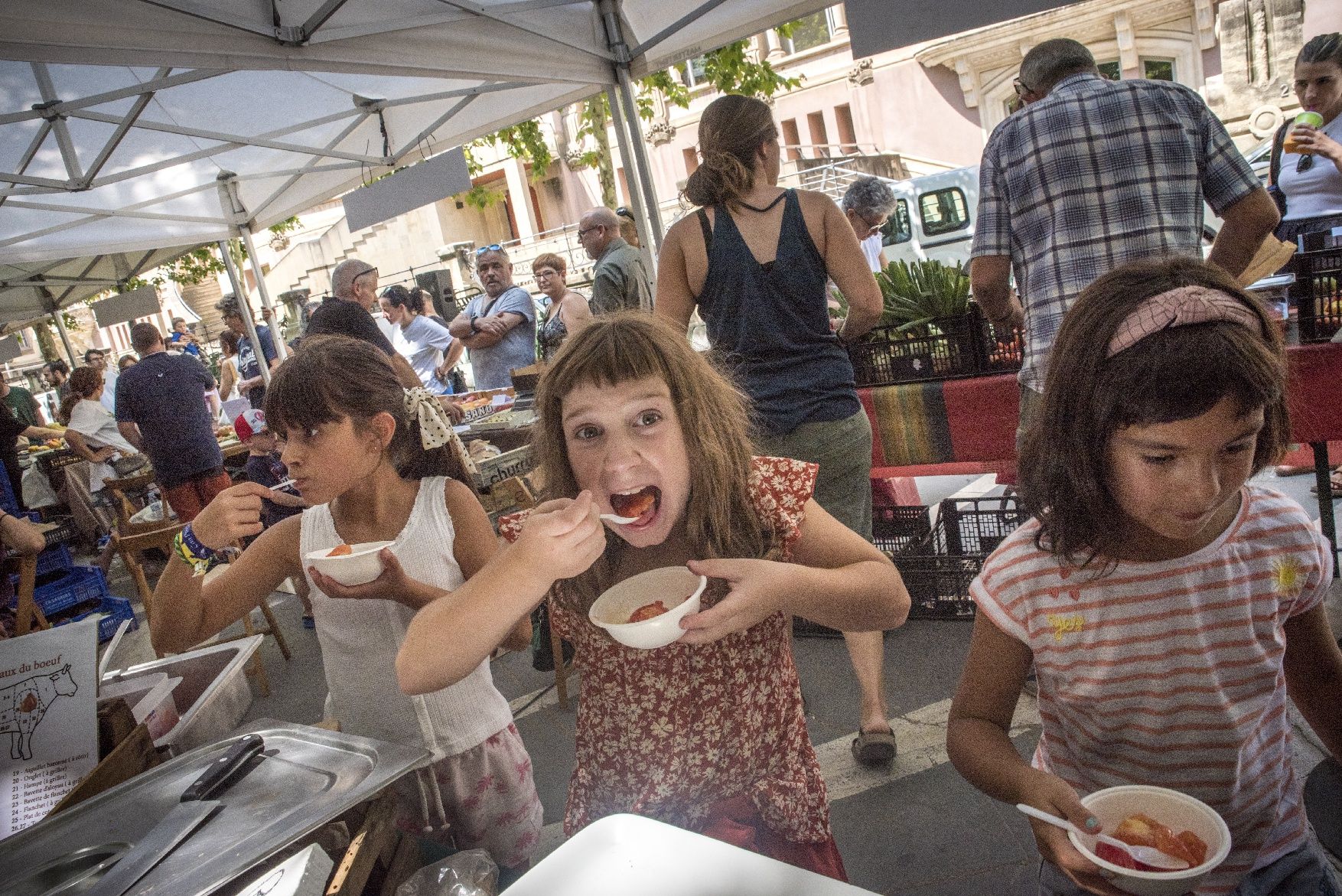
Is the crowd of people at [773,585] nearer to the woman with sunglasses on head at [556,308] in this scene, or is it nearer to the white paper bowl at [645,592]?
the white paper bowl at [645,592]

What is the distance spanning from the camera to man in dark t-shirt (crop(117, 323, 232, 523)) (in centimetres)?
563

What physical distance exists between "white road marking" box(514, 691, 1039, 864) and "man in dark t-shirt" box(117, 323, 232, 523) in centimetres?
451

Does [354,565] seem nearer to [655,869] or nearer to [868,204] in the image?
[655,869]

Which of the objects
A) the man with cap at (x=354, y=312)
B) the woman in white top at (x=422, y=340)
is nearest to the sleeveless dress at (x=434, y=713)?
the man with cap at (x=354, y=312)

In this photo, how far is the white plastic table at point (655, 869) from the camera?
2.50 feet

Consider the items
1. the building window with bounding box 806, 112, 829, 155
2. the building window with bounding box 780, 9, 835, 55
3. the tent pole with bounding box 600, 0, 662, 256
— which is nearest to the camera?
the tent pole with bounding box 600, 0, 662, 256

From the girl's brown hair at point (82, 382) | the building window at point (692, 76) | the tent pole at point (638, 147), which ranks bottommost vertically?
the girl's brown hair at point (82, 382)

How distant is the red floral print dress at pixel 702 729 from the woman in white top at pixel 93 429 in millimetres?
8492

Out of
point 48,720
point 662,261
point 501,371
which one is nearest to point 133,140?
point 501,371

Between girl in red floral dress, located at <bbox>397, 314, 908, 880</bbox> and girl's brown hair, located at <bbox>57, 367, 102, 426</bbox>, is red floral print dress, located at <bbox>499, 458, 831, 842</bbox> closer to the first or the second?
girl in red floral dress, located at <bbox>397, 314, 908, 880</bbox>

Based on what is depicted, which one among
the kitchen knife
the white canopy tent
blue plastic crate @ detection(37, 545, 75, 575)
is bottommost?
blue plastic crate @ detection(37, 545, 75, 575)

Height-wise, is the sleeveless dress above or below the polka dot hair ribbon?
below

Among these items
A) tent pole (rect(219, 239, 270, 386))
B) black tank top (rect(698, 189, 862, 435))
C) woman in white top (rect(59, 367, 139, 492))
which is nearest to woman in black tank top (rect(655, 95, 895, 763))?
black tank top (rect(698, 189, 862, 435))

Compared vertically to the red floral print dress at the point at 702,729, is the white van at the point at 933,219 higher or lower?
higher
